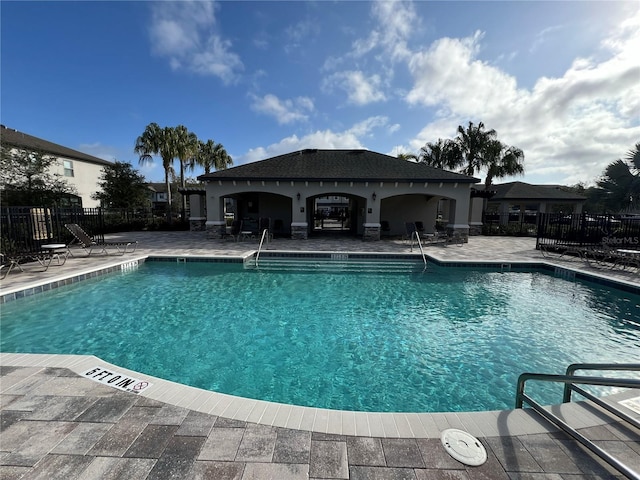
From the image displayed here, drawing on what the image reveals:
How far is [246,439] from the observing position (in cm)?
235

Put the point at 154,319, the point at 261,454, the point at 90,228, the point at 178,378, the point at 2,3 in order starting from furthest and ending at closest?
the point at 90,228 < the point at 2,3 < the point at 154,319 < the point at 178,378 < the point at 261,454

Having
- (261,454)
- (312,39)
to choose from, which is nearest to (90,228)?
(312,39)

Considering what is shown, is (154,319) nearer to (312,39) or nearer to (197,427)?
(197,427)

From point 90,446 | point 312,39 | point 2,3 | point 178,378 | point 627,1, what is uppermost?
point 312,39

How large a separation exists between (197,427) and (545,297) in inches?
347

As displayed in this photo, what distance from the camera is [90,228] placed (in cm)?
1441

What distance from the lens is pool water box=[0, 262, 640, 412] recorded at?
3900 millimetres

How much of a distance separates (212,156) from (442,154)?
22123mm

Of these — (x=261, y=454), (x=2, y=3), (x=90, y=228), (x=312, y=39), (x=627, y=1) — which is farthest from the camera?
(x=90, y=228)

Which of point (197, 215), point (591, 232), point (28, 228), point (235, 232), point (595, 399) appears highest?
point (197, 215)

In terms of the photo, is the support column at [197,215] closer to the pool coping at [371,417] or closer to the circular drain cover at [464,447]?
the pool coping at [371,417]

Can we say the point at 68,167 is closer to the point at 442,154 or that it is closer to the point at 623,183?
the point at 442,154

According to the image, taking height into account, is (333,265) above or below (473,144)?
below

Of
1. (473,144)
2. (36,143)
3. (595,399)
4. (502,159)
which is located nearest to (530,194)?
(502,159)
